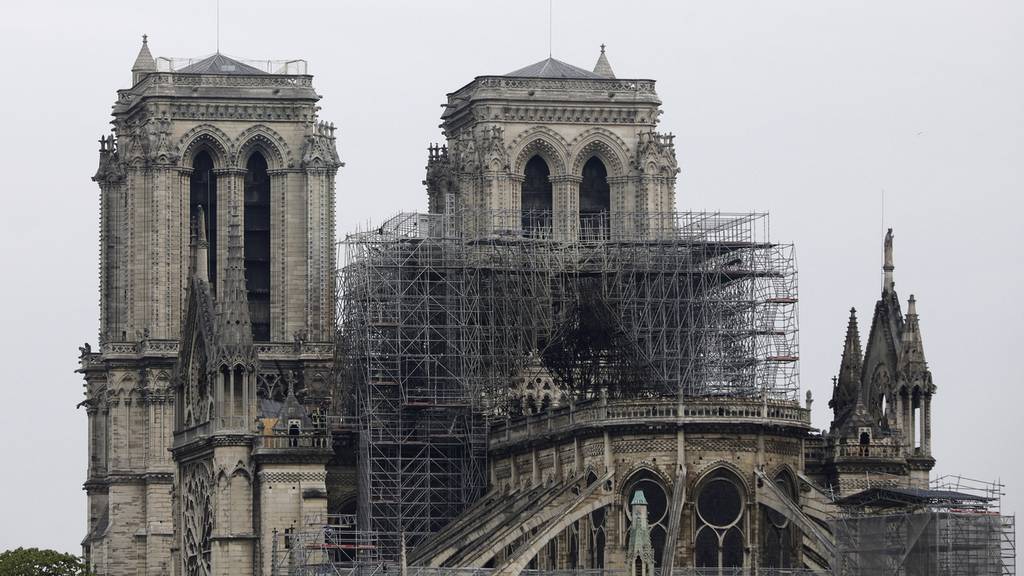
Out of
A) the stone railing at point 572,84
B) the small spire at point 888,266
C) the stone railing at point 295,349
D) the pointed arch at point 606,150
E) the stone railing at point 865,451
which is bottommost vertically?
the stone railing at point 865,451

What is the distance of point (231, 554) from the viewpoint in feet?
468

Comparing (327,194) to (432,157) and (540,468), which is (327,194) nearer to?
(432,157)

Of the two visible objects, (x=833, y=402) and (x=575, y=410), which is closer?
(x=575, y=410)

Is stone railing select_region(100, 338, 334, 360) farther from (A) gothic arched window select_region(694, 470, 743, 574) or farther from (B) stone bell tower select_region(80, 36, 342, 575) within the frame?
(A) gothic arched window select_region(694, 470, 743, 574)

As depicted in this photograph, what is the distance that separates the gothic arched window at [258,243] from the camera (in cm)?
16188

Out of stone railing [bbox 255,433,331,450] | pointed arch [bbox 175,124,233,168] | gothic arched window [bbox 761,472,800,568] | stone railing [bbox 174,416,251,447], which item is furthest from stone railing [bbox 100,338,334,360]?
gothic arched window [bbox 761,472,800,568]

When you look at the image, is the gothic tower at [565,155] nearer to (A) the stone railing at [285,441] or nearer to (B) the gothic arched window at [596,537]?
(A) the stone railing at [285,441]

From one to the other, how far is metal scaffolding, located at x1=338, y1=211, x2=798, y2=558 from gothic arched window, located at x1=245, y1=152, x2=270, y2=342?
14.0m

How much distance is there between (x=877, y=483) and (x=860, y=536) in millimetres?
13158

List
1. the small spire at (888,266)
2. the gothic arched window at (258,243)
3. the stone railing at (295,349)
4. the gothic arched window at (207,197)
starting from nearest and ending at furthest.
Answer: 1. the small spire at (888,266)
2. the stone railing at (295,349)
3. the gothic arched window at (207,197)
4. the gothic arched window at (258,243)

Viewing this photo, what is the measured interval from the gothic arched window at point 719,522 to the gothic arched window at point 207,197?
34344mm

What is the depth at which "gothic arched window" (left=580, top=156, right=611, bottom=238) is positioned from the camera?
15475cm

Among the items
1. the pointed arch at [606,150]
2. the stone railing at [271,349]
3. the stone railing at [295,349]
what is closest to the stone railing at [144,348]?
the stone railing at [271,349]

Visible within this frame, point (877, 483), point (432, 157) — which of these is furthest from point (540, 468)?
point (432, 157)
